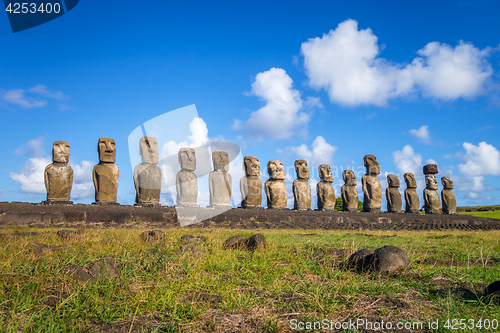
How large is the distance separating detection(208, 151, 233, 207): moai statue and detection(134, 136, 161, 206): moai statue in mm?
2618

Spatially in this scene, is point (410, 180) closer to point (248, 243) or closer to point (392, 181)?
point (392, 181)

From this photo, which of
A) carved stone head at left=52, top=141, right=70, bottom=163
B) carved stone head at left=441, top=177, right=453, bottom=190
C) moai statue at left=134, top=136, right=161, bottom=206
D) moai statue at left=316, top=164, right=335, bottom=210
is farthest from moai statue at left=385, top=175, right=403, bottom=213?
carved stone head at left=52, top=141, right=70, bottom=163

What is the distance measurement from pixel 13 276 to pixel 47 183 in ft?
34.8

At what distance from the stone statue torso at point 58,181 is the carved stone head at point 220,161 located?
247 inches

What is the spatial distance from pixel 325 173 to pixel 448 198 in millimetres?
9079

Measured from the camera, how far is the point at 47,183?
40.1 ft

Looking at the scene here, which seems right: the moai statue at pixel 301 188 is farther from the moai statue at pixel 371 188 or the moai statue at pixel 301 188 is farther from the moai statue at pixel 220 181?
the moai statue at pixel 371 188

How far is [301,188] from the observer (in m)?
17.6

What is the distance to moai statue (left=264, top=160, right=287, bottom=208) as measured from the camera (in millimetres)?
16688

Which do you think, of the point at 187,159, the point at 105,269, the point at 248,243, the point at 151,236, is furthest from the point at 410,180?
the point at 105,269

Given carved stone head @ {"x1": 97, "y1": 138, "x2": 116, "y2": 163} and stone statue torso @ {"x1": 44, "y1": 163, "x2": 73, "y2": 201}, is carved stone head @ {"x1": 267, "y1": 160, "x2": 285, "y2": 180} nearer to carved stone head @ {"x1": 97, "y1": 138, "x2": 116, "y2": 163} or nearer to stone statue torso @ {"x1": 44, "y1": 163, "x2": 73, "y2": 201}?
carved stone head @ {"x1": 97, "y1": 138, "x2": 116, "y2": 163}

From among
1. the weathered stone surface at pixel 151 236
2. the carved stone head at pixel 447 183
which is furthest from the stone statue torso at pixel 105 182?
the carved stone head at pixel 447 183

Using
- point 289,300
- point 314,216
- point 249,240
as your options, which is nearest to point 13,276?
point 289,300

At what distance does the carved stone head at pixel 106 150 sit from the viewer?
43.1 feet
